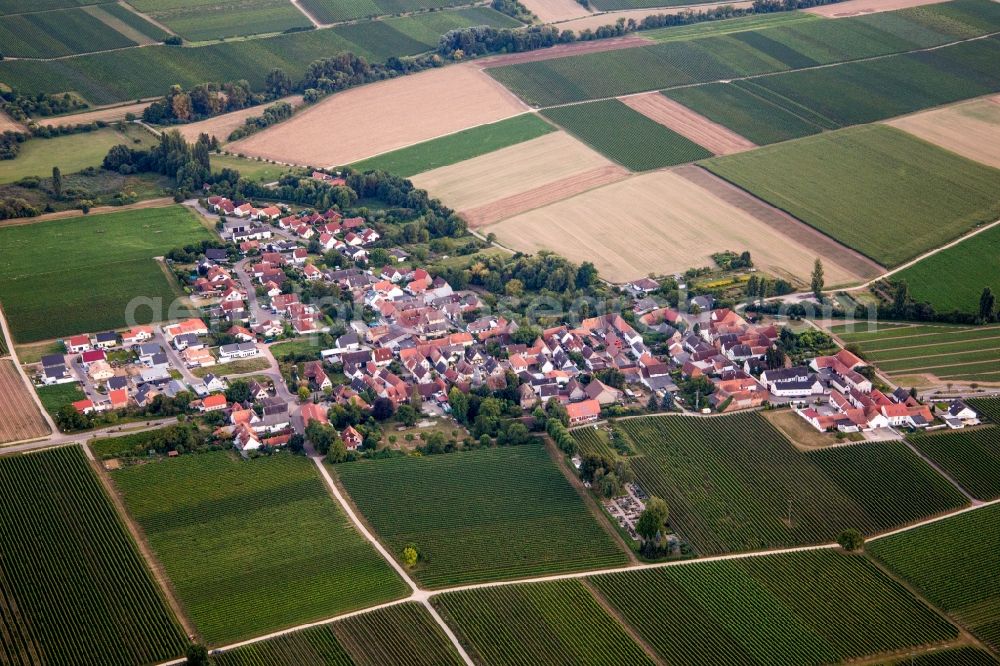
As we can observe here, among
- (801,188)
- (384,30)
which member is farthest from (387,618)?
(384,30)

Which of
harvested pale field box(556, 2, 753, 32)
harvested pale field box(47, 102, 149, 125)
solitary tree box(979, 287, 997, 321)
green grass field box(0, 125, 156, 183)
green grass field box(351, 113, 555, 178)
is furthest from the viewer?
harvested pale field box(556, 2, 753, 32)

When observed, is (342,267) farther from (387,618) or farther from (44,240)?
(387,618)

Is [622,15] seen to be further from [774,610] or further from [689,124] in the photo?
[774,610]

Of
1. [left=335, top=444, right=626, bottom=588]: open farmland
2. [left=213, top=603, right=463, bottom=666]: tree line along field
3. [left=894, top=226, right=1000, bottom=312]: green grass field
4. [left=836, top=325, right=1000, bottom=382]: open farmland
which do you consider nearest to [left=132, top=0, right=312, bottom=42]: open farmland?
[left=894, top=226, right=1000, bottom=312]: green grass field

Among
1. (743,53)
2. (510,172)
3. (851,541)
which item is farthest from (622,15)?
(851,541)

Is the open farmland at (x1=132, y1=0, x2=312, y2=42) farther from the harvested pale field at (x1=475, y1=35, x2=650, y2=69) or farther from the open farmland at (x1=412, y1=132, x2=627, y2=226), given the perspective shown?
the open farmland at (x1=412, y1=132, x2=627, y2=226)

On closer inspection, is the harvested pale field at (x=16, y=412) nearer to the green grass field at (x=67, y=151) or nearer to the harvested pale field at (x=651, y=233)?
the green grass field at (x=67, y=151)
